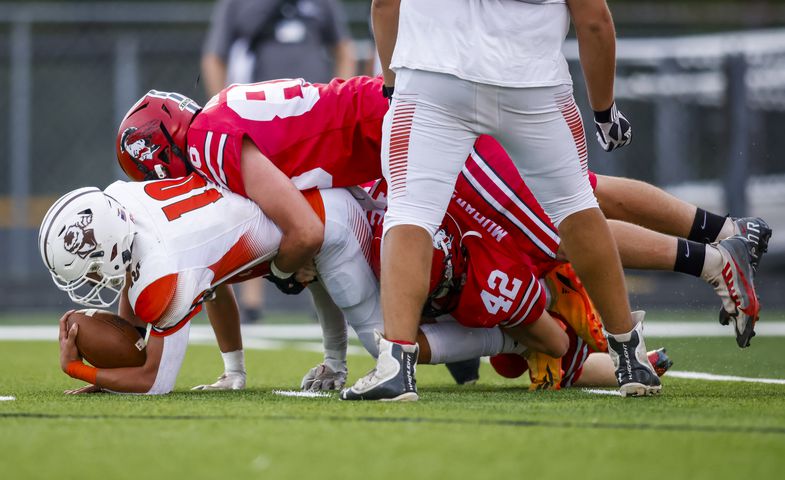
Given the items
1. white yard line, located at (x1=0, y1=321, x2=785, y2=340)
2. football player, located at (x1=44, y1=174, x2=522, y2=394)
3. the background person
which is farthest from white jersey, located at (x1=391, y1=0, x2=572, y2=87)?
the background person

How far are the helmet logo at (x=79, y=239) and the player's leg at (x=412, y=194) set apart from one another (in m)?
0.76

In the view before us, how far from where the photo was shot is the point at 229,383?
12.5 feet

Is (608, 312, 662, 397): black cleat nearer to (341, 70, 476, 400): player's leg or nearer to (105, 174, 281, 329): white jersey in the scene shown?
(341, 70, 476, 400): player's leg

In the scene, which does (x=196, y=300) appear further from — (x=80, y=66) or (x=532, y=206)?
Answer: (x=80, y=66)

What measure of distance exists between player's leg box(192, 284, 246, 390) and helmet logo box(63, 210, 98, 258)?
642 mm

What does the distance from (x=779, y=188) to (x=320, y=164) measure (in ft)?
19.5

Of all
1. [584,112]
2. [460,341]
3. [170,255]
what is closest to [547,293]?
[460,341]

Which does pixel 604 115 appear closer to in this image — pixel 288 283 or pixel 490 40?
pixel 490 40

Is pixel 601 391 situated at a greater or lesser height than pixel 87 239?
lesser

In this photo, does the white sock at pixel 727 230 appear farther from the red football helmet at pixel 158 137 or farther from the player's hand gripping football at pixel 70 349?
the player's hand gripping football at pixel 70 349

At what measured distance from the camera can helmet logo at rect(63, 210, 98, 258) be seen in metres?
3.25

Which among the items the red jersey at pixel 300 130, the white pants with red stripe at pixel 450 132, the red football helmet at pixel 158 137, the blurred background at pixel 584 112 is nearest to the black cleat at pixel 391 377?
the white pants with red stripe at pixel 450 132

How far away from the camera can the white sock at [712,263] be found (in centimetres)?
367

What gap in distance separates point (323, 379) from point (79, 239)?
37.1 inches
